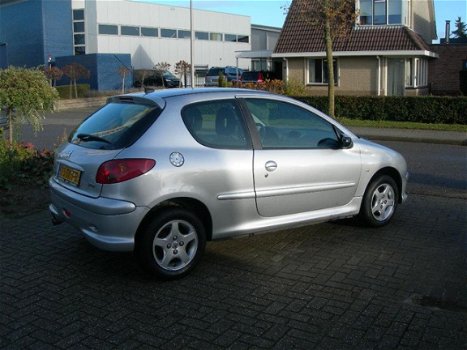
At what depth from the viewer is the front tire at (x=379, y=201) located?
240 inches

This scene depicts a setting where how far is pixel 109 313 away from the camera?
4.09 meters

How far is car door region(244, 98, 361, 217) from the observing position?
17.0ft

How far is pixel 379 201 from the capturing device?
622 centimetres

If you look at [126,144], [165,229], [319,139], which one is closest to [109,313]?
[165,229]

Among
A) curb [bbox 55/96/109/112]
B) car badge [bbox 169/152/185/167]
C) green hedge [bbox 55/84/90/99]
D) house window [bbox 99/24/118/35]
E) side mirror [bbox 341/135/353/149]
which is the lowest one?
car badge [bbox 169/152/185/167]

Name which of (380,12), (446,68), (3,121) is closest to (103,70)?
(380,12)

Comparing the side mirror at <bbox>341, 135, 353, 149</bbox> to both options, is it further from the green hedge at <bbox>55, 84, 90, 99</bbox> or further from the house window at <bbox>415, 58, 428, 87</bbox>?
the green hedge at <bbox>55, 84, 90, 99</bbox>

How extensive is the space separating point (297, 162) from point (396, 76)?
25.2 m

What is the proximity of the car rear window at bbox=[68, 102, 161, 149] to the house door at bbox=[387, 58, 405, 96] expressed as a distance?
1001 inches

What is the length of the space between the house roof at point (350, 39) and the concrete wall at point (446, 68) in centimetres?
474

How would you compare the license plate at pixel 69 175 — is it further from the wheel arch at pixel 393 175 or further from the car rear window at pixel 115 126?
the wheel arch at pixel 393 175

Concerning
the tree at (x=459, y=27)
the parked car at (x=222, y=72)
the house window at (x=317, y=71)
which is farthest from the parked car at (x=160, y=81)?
the tree at (x=459, y=27)

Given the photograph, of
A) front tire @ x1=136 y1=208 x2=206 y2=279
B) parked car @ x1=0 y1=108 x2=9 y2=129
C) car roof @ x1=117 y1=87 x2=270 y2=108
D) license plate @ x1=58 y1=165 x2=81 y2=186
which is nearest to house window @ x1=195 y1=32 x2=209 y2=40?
parked car @ x1=0 y1=108 x2=9 y2=129

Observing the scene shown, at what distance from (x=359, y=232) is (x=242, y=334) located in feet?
9.11
